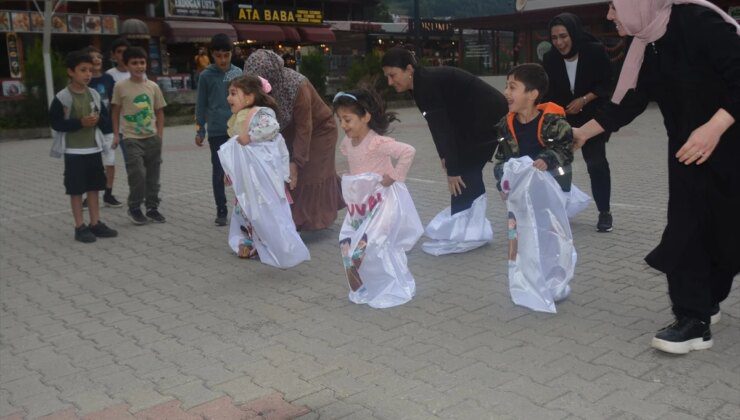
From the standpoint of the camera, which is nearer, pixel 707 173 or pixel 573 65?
pixel 707 173

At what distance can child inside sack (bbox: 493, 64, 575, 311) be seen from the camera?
4316 mm

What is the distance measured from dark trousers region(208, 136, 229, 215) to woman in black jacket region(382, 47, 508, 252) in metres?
2.28

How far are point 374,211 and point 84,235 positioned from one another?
11.3ft

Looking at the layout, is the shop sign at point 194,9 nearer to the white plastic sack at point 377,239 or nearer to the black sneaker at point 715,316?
the white plastic sack at point 377,239

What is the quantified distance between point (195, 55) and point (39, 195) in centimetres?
2375

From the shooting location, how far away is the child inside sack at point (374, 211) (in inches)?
181

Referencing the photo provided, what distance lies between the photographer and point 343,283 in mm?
5203

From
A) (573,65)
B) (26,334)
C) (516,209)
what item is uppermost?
(573,65)

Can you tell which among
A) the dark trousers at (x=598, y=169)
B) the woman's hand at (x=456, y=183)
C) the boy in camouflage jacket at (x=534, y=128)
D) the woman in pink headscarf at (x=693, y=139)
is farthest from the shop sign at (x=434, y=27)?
the woman in pink headscarf at (x=693, y=139)

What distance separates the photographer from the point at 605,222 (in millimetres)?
6266

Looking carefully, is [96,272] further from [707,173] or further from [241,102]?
[707,173]

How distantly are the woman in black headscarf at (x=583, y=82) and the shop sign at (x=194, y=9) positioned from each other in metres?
27.2

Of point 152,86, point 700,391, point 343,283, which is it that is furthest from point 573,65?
point 152,86

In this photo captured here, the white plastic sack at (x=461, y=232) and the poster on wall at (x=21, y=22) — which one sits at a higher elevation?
the poster on wall at (x=21, y=22)
